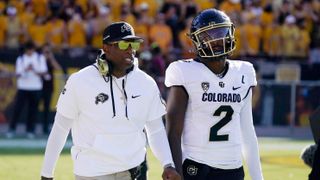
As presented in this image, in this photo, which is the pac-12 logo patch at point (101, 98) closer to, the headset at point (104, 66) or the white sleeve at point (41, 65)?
the headset at point (104, 66)

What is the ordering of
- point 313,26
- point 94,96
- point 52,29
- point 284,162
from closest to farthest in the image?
point 94,96, point 284,162, point 52,29, point 313,26

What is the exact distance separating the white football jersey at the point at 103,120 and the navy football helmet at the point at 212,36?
0.49 metres

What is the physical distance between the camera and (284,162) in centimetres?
1459

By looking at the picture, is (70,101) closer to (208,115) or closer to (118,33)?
(118,33)

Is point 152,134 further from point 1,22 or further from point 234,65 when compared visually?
point 1,22

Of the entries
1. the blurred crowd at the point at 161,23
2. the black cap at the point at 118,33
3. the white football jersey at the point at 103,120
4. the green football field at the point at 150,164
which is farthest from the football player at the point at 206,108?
the blurred crowd at the point at 161,23

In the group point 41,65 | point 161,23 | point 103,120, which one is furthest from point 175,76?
point 161,23

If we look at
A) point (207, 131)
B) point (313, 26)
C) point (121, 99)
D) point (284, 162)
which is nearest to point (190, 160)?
point (207, 131)

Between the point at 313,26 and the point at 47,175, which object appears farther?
the point at 313,26

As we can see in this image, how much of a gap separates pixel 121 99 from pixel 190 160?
613mm

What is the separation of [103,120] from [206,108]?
68 cm

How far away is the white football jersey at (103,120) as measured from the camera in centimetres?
570

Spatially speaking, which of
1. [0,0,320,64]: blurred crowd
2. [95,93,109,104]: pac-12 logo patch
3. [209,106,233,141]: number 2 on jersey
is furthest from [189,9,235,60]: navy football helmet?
[0,0,320,64]: blurred crowd

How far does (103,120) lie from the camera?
5707mm
